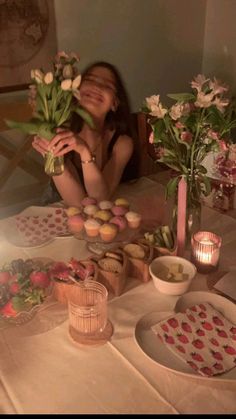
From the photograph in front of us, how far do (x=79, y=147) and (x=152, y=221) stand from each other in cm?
40

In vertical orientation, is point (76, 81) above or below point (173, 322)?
above

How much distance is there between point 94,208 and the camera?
1297mm

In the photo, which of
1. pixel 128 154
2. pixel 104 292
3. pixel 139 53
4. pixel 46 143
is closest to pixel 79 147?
pixel 46 143

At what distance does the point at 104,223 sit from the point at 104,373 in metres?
0.46

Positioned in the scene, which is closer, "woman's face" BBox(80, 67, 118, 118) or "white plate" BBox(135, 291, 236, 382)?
"white plate" BBox(135, 291, 236, 382)

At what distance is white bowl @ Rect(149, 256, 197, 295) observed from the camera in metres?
1.09

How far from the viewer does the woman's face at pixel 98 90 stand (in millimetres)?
1702

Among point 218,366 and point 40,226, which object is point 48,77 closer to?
point 40,226

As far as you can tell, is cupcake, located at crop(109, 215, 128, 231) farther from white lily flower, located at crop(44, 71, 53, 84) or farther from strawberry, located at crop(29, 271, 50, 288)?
white lily flower, located at crop(44, 71, 53, 84)

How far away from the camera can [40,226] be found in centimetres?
139

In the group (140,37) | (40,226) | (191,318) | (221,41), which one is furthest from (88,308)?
(221,41)

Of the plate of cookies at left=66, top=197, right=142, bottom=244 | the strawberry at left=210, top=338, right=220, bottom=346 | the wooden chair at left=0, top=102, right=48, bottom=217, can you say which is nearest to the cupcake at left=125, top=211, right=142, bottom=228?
the plate of cookies at left=66, top=197, right=142, bottom=244

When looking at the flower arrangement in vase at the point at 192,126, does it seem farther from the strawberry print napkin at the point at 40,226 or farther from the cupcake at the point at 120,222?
the strawberry print napkin at the point at 40,226

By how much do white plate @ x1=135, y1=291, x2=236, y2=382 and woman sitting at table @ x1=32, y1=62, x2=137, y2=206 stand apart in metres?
0.64
